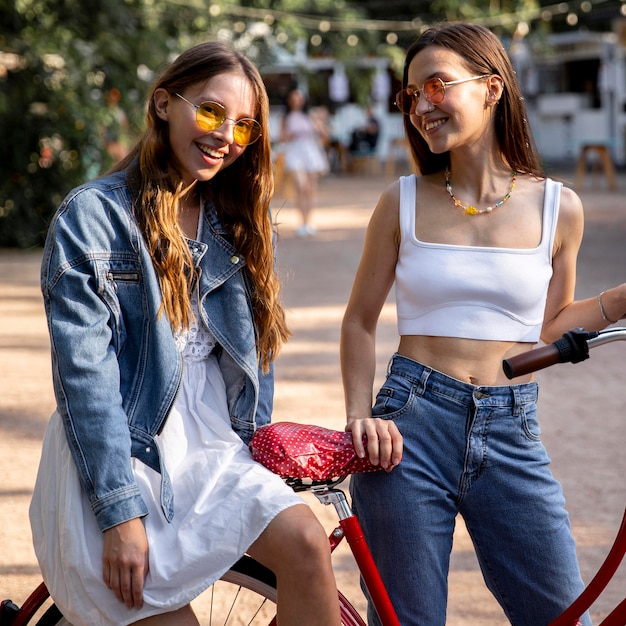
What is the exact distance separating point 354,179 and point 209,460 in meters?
25.2

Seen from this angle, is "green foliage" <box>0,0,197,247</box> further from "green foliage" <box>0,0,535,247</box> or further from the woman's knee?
the woman's knee

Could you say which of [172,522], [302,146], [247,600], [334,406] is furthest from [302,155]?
[172,522]

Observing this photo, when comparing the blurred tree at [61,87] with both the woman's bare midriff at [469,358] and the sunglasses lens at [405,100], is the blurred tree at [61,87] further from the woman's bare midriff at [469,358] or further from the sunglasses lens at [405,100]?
the woman's bare midriff at [469,358]

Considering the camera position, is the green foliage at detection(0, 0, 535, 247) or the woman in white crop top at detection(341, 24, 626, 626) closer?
the woman in white crop top at detection(341, 24, 626, 626)

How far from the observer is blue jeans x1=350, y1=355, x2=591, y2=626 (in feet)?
7.43

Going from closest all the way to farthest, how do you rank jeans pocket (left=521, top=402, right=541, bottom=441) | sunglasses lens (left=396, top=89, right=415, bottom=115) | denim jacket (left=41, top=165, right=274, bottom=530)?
1. denim jacket (left=41, top=165, right=274, bottom=530)
2. jeans pocket (left=521, top=402, right=541, bottom=441)
3. sunglasses lens (left=396, top=89, right=415, bottom=115)

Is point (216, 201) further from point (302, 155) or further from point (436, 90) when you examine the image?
point (302, 155)

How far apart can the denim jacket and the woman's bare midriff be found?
1.33 feet

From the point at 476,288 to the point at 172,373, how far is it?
2.29 ft

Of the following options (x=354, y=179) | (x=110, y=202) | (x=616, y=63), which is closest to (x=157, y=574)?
(x=110, y=202)

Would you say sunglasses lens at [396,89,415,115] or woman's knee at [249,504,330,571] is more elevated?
sunglasses lens at [396,89,415,115]

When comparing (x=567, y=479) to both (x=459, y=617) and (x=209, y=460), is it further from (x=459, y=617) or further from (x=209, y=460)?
(x=209, y=460)

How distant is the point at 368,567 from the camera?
2176 millimetres

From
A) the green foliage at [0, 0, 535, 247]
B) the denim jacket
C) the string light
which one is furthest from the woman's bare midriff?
the string light
